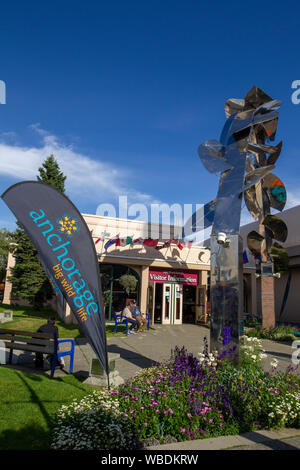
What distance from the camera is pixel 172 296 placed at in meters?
18.2

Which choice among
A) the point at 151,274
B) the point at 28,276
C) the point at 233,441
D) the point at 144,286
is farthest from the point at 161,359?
the point at 28,276

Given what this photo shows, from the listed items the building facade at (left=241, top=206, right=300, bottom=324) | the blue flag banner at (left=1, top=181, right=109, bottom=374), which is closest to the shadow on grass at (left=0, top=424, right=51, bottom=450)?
the blue flag banner at (left=1, top=181, right=109, bottom=374)

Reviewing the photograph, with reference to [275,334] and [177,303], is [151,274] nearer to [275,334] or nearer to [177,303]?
[177,303]

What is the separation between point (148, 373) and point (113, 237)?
12.5 meters

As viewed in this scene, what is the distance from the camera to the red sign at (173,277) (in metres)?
18.5

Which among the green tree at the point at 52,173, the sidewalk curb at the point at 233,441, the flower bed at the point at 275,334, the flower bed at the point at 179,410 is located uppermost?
the green tree at the point at 52,173

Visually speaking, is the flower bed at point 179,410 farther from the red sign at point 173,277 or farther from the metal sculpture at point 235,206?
the red sign at point 173,277

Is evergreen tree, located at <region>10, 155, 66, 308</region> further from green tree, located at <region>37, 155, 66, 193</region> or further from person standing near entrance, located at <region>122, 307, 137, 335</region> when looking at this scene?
person standing near entrance, located at <region>122, 307, 137, 335</region>

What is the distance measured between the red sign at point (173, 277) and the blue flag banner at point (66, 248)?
13.7 metres

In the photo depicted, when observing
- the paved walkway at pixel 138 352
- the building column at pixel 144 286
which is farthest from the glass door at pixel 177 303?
the paved walkway at pixel 138 352

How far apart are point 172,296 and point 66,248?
14.1 m

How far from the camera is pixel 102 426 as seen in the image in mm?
3738
